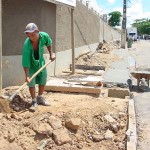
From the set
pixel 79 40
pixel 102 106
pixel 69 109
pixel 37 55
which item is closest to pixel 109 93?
pixel 102 106

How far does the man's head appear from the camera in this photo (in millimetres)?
5496

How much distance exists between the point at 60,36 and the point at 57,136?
689 centimetres

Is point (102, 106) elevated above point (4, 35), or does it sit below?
below

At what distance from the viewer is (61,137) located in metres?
4.98

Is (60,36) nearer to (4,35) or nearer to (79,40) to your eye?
(4,35)

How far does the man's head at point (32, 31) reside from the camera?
216 inches

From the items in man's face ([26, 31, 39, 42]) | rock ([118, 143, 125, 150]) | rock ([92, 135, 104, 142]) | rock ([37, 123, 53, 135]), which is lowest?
rock ([118, 143, 125, 150])

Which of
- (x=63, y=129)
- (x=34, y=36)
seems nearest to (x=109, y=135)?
(x=63, y=129)

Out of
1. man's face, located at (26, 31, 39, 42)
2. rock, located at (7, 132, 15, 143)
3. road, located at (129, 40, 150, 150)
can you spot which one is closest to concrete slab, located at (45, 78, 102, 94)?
road, located at (129, 40, 150, 150)

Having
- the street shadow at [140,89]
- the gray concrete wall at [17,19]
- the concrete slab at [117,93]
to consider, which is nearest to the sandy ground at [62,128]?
the concrete slab at [117,93]

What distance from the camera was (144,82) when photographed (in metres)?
9.78

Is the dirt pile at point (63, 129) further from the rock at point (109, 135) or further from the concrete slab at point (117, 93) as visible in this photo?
the concrete slab at point (117, 93)

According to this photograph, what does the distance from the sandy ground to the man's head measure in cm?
123

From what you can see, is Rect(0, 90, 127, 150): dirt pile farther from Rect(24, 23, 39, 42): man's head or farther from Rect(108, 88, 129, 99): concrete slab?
Rect(108, 88, 129, 99): concrete slab
